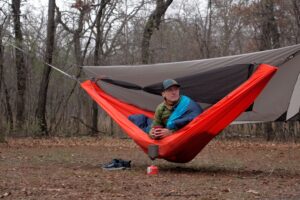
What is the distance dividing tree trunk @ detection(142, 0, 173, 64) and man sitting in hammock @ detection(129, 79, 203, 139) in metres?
11.2

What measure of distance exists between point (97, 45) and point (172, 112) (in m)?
10.7

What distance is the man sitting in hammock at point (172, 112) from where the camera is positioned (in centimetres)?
582

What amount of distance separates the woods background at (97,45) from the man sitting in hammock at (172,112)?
654 cm

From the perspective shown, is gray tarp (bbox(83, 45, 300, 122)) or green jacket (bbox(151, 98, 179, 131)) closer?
green jacket (bbox(151, 98, 179, 131))

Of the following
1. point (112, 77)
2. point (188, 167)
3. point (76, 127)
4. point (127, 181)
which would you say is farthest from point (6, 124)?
point (127, 181)

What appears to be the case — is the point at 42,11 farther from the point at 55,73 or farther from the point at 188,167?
the point at 188,167

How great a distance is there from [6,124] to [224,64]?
353 inches

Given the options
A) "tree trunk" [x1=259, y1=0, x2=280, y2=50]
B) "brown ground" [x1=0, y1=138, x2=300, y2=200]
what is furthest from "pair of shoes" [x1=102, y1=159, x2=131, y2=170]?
"tree trunk" [x1=259, y1=0, x2=280, y2=50]

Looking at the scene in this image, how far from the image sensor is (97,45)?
53.7 feet

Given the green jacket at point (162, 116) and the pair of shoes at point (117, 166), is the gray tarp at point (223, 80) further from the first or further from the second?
the pair of shoes at point (117, 166)

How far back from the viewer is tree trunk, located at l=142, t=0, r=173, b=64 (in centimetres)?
1722

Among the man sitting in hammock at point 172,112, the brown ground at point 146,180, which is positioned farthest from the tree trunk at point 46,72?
the man sitting in hammock at point 172,112

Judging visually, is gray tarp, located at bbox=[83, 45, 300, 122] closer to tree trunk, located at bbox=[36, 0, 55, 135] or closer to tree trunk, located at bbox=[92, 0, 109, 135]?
tree trunk, located at bbox=[36, 0, 55, 135]

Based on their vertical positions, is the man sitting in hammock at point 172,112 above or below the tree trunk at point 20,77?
below
